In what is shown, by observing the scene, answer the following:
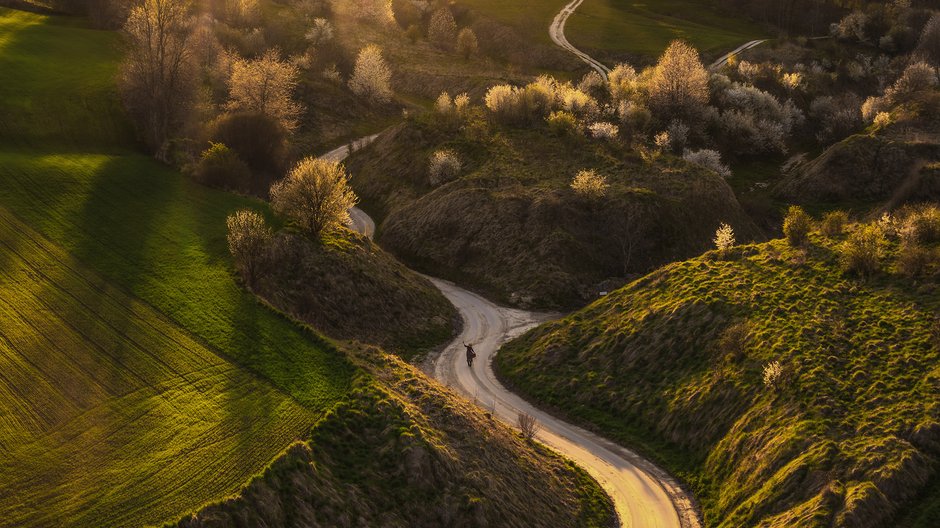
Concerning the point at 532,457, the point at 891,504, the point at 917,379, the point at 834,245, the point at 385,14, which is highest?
the point at 385,14

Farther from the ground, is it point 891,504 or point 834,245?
point 834,245

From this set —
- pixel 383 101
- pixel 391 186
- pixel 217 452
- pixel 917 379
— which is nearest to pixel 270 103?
pixel 391 186

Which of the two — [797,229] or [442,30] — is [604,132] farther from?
[442,30]

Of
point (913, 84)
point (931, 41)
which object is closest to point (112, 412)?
point (913, 84)

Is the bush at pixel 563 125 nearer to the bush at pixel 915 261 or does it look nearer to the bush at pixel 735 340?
the bush at pixel 735 340

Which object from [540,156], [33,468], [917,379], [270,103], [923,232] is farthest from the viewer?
[270,103]

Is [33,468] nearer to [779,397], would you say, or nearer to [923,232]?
[779,397]

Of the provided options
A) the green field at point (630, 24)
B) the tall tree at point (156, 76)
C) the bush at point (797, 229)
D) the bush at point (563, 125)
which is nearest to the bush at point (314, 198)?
the tall tree at point (156, 76)

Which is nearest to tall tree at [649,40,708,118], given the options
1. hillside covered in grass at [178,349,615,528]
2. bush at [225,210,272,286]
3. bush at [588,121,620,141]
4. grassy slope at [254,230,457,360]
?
bush at [588,121,620,141]
